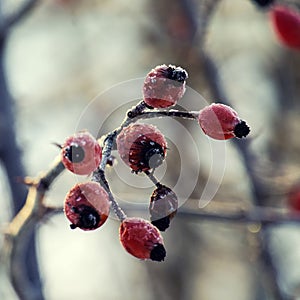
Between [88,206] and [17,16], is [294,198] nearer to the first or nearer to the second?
[17,16]

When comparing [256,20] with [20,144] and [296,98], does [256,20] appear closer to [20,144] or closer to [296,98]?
[296,98]

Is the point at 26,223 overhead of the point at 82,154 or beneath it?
beneath

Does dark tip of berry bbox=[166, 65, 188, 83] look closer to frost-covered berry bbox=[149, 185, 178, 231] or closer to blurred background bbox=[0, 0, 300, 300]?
frost-covered berry bbox=[149, 185, 178, 231]

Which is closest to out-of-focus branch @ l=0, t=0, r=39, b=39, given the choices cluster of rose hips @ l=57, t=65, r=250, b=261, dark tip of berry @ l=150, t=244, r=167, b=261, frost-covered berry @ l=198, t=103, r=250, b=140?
cluster of rose hips @ l=57, t=65, r=250, b=261

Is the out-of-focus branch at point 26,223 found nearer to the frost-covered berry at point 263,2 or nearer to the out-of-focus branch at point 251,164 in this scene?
the frost-covered berry at point 263,2

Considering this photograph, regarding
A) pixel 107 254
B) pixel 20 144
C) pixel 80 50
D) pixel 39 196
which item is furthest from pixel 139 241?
pixel 80 50

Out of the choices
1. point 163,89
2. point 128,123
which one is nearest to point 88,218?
point 128,123

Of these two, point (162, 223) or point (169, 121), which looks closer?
point (162, 223)
